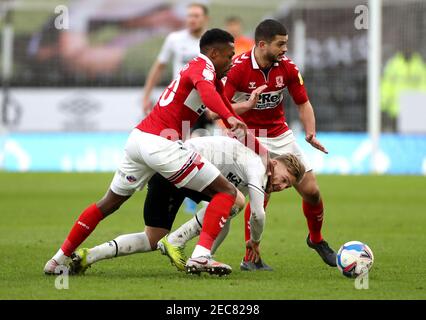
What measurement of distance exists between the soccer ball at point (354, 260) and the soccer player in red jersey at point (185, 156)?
95 centimetres

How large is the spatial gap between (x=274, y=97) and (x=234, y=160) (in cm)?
131

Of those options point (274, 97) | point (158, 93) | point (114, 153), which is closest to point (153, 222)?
point (274, 97)

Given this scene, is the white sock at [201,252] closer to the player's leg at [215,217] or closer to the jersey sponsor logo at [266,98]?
the player's leg at [215,217]

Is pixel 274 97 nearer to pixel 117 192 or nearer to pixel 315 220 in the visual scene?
pixel 315 220

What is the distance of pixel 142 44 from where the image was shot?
1158 inches

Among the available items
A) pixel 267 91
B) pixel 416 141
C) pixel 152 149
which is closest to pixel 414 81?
pixel 416 141

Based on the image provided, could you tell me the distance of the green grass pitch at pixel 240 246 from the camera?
6879 millimetres

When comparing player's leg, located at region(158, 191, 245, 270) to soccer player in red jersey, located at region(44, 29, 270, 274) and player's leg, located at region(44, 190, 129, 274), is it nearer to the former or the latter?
soccer player in red jersey, located at region(44, 29, 270, 274)

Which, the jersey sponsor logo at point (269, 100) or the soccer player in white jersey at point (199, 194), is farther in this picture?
the jersey sponsor logo at point (269, 100)

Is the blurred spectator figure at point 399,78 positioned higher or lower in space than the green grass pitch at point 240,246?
higher

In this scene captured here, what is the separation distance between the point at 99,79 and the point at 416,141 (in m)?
8.84

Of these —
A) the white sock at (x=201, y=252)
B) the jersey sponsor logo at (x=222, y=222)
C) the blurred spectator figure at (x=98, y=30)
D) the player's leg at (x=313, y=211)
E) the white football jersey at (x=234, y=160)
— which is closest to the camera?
the white sock at (x=201, y=252)
